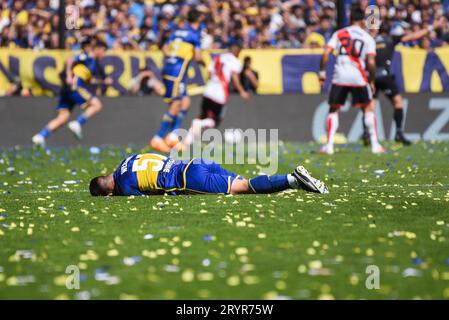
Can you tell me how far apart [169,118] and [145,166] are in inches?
320

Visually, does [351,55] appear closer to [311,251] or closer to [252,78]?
[252,78]

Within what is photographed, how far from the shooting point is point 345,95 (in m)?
16.2

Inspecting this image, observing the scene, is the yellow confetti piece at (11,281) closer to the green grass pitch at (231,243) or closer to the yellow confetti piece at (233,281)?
the green grass pitch at (231,243)

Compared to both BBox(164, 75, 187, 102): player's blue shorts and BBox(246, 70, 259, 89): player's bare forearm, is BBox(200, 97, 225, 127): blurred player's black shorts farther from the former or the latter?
BBox(246, 70, 259, 89): player's bare forearm

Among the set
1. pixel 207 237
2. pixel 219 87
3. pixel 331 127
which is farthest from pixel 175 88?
pixel 207 237

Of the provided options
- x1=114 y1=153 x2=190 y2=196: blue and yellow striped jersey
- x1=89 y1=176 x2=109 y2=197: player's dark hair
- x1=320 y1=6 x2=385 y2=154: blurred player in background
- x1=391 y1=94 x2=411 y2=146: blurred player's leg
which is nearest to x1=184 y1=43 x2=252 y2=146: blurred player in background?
x1=320 y1=6 x2=385 y2=154: blurred player in background

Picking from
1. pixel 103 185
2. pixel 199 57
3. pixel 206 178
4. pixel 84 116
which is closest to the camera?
pixel 206 178

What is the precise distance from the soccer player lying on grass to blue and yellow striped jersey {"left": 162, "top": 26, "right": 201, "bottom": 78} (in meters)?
8.19

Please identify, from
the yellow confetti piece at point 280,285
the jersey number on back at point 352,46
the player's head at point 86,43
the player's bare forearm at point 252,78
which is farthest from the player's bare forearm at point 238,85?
the yellow confetti piece at point 280,285

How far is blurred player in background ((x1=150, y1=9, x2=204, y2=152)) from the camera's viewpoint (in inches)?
697

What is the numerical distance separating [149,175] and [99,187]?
573mm

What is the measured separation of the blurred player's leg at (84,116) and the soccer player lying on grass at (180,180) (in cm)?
801

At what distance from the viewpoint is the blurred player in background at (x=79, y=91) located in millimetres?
17859

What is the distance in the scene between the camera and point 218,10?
21.0m
